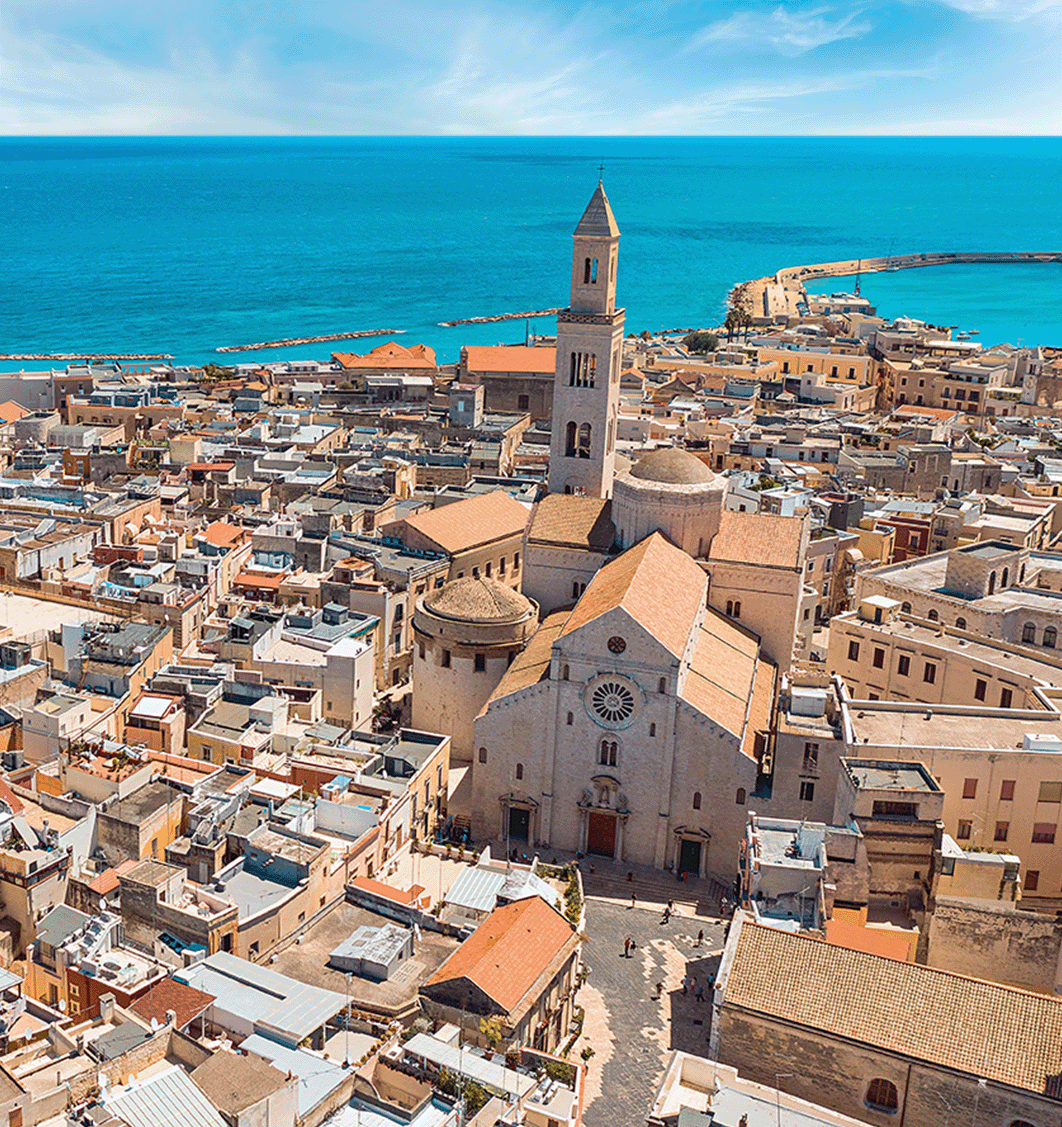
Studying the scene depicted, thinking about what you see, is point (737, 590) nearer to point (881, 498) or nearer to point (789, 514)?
point (789, 514)

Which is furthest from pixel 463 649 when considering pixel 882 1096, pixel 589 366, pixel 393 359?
pixel 393 359

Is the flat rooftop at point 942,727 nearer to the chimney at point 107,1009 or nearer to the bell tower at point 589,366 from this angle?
the bell tower at point 589,366

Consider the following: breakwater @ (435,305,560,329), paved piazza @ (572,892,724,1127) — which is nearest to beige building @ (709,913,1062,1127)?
paved piazza @ (572,892,724,1127)

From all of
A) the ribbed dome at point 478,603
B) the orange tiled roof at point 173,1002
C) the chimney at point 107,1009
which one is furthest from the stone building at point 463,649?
the chimney at point 107,1009

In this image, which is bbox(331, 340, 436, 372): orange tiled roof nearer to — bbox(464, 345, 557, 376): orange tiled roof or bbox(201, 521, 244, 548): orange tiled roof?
bbox(464, 345, 557, 376): orange tiled roof

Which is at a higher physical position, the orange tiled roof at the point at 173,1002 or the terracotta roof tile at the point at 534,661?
the terracotta roof tile at the point at 534,661

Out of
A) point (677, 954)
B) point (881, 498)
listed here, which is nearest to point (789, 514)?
point (881, 498)

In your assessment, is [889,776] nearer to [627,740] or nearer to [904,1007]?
[627,740]
